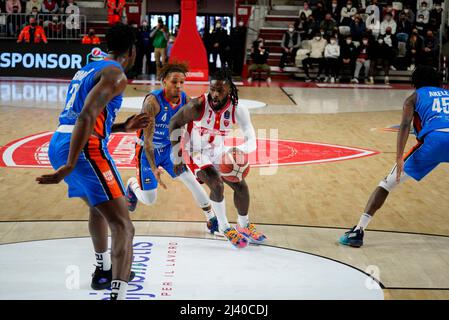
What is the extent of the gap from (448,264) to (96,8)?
22.0m

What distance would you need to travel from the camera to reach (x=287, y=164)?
30.7ft

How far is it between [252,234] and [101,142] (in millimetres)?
2001

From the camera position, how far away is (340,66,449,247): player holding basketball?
5883 millimetres

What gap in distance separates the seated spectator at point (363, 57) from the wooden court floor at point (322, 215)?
1093cm

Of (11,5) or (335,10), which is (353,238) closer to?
(335,10)

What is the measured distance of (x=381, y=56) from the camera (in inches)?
837

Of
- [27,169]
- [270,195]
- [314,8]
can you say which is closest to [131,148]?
[27,169]

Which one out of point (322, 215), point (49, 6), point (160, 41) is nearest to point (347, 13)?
point (160, 41)

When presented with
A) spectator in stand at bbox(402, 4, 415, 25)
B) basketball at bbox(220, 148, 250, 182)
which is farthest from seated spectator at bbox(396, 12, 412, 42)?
basketball at bbox(220, 148, 250, 182)

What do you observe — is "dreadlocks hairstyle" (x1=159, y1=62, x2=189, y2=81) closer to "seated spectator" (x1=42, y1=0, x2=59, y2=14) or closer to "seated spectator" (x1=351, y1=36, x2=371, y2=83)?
"seated spectator" (x1=351, y1=36, x2=371, y2=83)

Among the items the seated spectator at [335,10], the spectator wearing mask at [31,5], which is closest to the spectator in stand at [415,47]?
the seated spectator at [335,10]

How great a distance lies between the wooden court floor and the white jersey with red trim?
2.68 feet

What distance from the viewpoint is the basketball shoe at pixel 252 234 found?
19.3 feet

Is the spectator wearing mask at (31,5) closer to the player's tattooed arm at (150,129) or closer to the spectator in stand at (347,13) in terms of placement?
the spectator in stand at (347,13)
